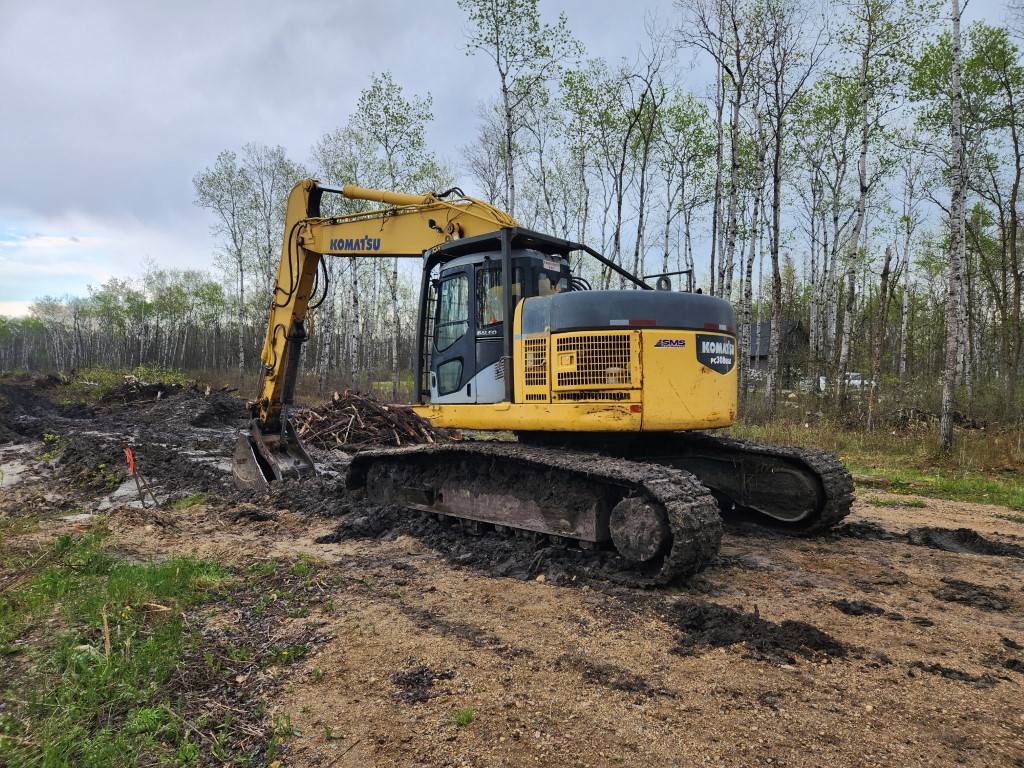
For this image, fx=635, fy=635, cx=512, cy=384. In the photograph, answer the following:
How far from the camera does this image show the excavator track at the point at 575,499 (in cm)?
470

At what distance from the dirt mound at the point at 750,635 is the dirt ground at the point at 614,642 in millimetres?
16

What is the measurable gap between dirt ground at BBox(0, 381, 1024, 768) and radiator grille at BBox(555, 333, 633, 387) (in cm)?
151

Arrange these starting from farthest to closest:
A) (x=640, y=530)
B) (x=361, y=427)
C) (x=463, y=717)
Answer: (x=361, y=427), (x=640, y=530), (x=463, y=717)

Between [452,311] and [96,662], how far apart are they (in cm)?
419

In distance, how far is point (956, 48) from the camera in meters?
11.7

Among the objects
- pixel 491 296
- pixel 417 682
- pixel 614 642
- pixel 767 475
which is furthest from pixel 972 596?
pixel 491 296

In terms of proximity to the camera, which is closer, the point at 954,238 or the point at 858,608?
the point at 858,608

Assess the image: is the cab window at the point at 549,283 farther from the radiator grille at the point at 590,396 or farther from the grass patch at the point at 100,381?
the grass patch at the point at 100,381

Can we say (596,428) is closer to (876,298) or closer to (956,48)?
(956,48)

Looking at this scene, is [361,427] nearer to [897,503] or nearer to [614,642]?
[897,503]

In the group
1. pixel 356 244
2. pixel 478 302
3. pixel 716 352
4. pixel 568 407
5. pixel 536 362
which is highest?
pixel 356 244

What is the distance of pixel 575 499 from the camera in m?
5.38

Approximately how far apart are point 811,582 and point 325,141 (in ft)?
95.8

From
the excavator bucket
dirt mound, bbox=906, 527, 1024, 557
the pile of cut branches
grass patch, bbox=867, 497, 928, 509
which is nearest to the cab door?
the excavator bucket
